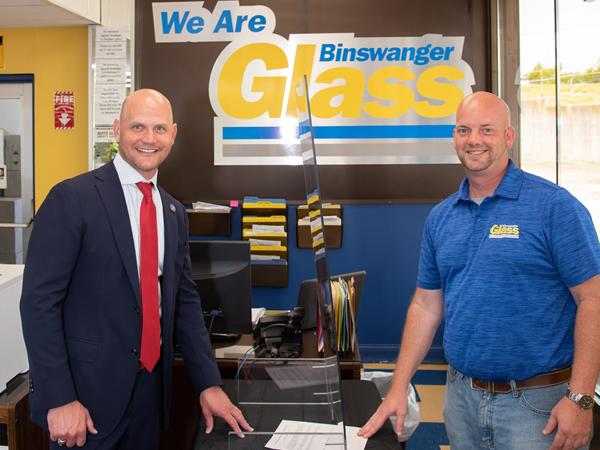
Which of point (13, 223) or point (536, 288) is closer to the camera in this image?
point (536, 288)

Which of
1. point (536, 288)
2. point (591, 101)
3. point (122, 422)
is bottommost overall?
point (122, 422)

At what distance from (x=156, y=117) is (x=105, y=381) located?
775 mm

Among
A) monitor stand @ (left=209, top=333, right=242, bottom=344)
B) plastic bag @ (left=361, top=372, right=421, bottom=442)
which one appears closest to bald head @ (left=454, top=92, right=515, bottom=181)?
plastic bag @ (left=361, top=372, right=421, bottom=442)

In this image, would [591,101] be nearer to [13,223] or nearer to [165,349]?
[165,349]

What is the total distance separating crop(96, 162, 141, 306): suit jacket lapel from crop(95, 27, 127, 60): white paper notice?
3078 mm

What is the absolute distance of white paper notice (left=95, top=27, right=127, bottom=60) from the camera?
441cm

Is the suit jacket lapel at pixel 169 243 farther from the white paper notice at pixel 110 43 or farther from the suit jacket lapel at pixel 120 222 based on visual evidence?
the white paper notice at pixel 110 43

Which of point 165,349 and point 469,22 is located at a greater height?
point 469,22

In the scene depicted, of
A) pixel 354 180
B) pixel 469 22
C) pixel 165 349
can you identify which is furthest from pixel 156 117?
pixel 469 22

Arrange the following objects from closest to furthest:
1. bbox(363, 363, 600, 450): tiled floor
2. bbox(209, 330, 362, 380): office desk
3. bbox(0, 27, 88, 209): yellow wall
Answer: bbox(209, 330, 362, 380): office desk < bbox(363, 363, 600, 450): tiled floor < bbox(0, 27, 88, 209): yellow wall

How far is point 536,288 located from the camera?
5.31 ft

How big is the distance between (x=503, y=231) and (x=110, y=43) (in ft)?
12.2

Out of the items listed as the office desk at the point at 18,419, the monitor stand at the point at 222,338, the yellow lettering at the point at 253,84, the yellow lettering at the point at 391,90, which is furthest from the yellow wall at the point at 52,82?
the office desk at the point at 18,419

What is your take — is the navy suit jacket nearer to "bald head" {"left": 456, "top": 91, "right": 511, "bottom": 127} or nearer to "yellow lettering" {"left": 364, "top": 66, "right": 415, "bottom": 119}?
"bald head" {"left": 456, "top": 91, "right": 511, "bottom": 127}
